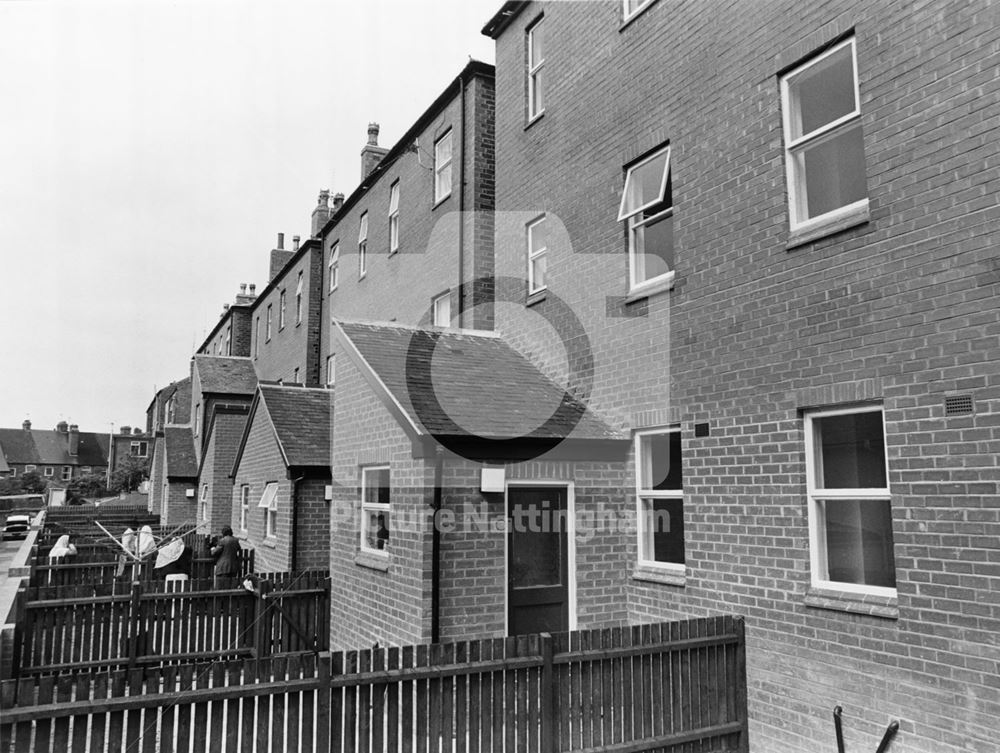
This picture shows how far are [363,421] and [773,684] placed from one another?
603 centimetres

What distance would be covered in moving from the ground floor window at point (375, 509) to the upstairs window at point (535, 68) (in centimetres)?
608

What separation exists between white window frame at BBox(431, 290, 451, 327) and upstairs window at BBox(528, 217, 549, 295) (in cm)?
286

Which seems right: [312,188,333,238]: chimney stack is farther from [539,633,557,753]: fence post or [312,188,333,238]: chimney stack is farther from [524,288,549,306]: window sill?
[539,633,557,753]: fence post

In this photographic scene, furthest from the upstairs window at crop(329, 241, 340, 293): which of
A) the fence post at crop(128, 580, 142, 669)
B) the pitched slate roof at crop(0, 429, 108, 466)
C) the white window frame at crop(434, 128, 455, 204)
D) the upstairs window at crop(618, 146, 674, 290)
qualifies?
the pitched slate roof at crop(0, 429, 108, 466)

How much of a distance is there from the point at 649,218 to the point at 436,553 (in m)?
4.66

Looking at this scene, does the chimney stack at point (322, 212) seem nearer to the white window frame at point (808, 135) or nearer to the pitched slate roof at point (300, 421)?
the pitched slate roof at point (300, 421)

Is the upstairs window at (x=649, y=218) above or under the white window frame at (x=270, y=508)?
above

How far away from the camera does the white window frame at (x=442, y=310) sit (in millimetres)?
14595

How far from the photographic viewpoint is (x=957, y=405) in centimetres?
554

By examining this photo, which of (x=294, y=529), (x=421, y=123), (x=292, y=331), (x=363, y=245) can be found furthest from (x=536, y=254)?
(x=292, y=331)

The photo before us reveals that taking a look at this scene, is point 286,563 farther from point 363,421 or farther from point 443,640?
point 443,640

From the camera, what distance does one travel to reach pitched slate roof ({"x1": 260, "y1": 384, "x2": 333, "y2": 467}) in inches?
565

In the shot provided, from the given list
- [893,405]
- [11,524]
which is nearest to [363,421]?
[893,405]

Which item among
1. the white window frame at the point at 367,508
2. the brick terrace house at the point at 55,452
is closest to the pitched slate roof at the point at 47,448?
the brick terrace house at the point at 55,452
